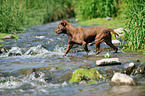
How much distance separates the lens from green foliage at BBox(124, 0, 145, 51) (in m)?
8.45

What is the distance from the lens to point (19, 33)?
14.4m

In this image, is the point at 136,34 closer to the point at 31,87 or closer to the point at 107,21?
the point at 31,87

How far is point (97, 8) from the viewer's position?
61.1 ft

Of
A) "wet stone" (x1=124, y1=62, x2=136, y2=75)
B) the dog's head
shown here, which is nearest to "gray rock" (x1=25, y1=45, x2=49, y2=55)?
the dog's head

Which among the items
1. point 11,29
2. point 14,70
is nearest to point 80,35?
point 14,70

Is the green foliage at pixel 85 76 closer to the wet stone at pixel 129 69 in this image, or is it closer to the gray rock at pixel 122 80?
the gray rock at pixel 122 80

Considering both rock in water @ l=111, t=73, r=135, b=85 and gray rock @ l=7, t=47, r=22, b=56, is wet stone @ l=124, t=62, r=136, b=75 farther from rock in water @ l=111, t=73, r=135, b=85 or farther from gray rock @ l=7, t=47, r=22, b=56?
gray rock @ l=7, t=47, r=22, b=56

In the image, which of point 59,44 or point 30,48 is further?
point 59,44

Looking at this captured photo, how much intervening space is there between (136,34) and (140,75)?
263cm

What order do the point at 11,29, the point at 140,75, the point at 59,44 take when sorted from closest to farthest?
the point at 140,75 < the point at 59,44 < the point at 11,29

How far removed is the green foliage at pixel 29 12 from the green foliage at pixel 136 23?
737 centimetres

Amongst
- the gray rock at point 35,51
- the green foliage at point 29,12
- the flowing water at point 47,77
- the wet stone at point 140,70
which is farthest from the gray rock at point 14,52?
the wet stone at point 140,70

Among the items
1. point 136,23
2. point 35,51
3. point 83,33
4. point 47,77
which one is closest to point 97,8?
point 35,51

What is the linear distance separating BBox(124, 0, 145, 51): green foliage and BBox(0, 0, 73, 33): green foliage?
7371 mm
